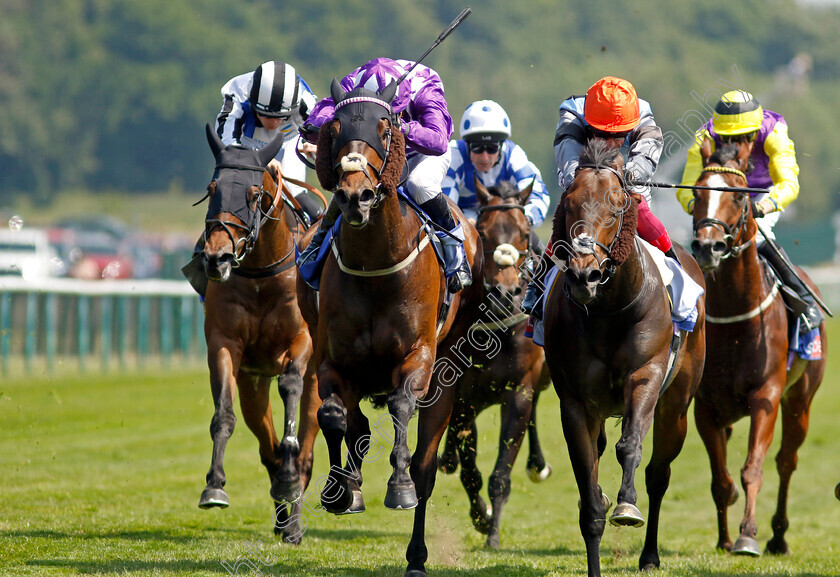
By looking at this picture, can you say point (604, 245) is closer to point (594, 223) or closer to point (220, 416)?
point (594, 223)

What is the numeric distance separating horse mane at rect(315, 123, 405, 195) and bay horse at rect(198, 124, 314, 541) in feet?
3.45

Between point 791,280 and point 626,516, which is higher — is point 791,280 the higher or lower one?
the higher one

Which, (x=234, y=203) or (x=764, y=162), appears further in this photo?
(x=764, y=162)

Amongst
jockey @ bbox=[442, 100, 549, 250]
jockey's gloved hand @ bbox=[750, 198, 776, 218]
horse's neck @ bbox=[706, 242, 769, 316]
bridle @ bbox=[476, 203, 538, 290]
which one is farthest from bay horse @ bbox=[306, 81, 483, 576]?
jockey's gloved hand @ bbox=[750, 198, 776, 218]

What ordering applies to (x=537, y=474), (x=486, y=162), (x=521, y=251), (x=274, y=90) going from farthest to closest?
(x=537, y=474)
(x=486, y=162)
(x=521, y=251)
(x=274, y=90)

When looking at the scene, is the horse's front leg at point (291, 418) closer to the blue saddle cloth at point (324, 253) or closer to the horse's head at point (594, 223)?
the blue saddle cloth at point (324, 253)

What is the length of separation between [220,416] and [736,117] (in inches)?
146

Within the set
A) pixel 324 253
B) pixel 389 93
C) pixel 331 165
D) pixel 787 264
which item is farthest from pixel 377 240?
pixel 787 264

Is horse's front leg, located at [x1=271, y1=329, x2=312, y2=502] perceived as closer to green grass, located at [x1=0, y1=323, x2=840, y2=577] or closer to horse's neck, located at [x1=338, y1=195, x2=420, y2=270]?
green grass, located at [x1=0, y1=323, x2=840, y2=577]

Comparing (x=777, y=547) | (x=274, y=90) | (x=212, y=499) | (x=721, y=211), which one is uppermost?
(x=274, y=90)

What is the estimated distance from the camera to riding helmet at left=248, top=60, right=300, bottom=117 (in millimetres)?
6949

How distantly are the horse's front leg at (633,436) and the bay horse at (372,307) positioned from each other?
3.10ft

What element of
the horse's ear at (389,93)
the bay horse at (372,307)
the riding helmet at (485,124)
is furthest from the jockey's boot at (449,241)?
the riding helmet at (485,124)

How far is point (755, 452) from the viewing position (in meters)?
6.62
